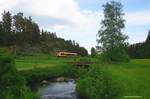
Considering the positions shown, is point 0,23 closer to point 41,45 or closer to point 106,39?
point 41,45

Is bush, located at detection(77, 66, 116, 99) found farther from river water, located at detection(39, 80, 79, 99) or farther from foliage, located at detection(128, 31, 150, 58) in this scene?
foliage, located at detection(128, 31, 150, 58)

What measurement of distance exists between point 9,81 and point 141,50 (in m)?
130

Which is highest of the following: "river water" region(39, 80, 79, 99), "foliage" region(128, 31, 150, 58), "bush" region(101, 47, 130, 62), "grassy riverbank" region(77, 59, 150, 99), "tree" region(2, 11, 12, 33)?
"tree" region(2, 11, 12, 33)

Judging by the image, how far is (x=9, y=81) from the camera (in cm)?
4112

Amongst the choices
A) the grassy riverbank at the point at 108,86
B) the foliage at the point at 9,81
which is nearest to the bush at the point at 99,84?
the grassy riverbank at the point at 108,86

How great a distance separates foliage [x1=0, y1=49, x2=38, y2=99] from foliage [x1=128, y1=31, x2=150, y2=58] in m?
124

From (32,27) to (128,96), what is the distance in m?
143

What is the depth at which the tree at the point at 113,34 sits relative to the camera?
118 metres

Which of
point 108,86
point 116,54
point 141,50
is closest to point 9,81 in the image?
point 108,86

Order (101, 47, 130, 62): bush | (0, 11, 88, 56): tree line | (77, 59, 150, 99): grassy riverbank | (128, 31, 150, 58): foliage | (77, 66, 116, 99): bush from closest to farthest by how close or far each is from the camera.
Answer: (77, 66, 116, 99): bush < (77, 59, 150, 99): grassy riverbank < (101, 47, 130, 62): bush < (128, 31, 150, 58): foliage < (0, 11, 88, 56): tree line

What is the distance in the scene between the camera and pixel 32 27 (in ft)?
630

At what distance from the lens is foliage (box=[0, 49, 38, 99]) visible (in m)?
39.7

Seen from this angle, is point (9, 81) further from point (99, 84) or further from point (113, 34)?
point (113, 34)

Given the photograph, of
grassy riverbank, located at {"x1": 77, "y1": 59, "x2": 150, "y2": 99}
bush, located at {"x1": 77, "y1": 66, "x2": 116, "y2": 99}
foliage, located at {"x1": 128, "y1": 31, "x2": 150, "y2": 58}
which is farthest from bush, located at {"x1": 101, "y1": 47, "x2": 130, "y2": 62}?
bush, located at {"x1": 77, "y1": 66, "x2": 116, "y2": 99}
